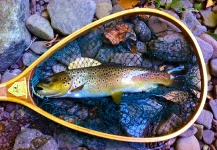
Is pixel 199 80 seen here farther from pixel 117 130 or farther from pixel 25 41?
pixel 25 41

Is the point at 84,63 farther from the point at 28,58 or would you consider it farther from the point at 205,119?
the point at 205,119

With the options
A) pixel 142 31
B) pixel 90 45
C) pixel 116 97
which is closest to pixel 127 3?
Result: pixel 142 31

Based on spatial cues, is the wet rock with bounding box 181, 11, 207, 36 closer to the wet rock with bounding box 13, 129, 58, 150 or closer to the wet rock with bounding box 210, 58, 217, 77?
the wet rock with bounding box 210, 58, 217, 77

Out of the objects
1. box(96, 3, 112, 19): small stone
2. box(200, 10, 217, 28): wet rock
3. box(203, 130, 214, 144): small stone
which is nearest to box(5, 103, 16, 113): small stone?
box(96, 3, 112, 19): small stone

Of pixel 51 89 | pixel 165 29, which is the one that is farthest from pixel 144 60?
pixel 51 89

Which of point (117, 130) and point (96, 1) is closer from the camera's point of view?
point (117, 130)

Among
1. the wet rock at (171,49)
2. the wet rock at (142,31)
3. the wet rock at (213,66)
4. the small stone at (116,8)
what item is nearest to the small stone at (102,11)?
the small stone at (116,8)

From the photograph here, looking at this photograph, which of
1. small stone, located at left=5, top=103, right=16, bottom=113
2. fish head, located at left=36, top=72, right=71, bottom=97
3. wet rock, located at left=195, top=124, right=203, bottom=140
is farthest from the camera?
wet rock, located at left=195, top=124, right=203, bottom=140
